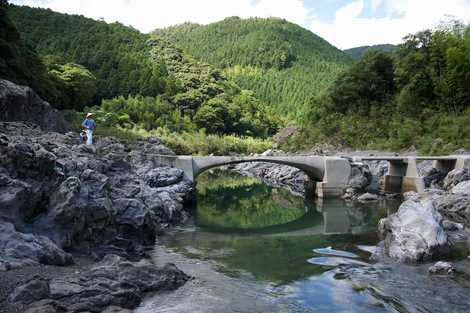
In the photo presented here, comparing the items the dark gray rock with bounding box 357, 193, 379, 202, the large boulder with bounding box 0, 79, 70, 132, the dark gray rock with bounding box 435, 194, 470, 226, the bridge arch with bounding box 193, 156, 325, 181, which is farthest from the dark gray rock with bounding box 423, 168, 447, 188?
the large boulder with bounding box 0, 79, 70, 132

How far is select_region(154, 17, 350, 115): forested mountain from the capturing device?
114m

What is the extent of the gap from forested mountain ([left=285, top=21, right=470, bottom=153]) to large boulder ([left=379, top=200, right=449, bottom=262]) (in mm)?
22780

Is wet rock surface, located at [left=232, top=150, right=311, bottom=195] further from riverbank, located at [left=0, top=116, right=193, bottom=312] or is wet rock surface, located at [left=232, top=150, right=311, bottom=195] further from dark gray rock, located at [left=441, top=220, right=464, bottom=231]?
riverbank, located at [left=0, top=116, right=193, bottom=312]

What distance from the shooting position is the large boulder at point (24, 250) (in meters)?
9.96

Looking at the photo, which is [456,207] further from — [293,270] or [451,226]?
[293,270]

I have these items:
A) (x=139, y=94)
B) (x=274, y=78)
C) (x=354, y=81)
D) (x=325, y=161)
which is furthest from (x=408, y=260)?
(x=274, y=78)

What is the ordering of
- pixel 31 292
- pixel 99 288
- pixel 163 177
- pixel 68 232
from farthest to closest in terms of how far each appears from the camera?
pixel 163 177 → pixel 68 232 → pixel 99 288 → pixel 31 292

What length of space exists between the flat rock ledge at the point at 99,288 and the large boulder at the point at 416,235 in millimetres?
7253

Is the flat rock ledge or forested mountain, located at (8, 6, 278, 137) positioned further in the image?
forested mountain, located at (8, 6, 278, 137)

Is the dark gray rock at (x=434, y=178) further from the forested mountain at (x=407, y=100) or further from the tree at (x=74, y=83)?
the tree at (x=74, y=83)

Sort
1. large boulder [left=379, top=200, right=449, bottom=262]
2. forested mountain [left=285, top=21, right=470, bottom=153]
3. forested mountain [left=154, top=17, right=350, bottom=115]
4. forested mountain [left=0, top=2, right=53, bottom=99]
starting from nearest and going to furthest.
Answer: large boulder [left=379, top=200, right=449, bottom=262], forested mountain [left=0, top=2, right=53, bottom=99], forested mountain [left=285, top=21, right=470, bottom=153], forested mountain [left=154, top=17, right=350, bottom=115]

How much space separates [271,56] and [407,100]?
8556 cm

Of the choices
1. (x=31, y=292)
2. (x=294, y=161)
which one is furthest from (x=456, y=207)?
(x=31, y=292)

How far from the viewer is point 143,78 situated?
79.3m
